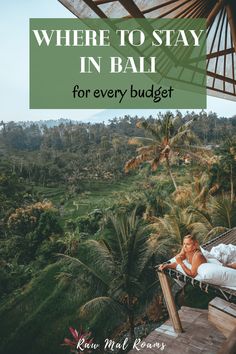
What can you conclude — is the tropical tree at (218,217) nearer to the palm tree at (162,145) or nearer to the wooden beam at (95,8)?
the palm tree at (162,145)

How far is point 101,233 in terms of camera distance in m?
10.1

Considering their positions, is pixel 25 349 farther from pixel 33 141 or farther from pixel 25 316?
pixel 33 141

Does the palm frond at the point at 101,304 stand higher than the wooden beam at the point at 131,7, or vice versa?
the wooden beam at the point at 131,7

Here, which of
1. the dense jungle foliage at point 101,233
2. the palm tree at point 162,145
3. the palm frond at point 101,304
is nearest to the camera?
the palm frond at point 101,304

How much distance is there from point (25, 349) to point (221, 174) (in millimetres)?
6605

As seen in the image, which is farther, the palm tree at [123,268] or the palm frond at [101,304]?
the palm tree at [123,268]

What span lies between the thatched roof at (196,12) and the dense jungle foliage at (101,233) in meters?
3.40

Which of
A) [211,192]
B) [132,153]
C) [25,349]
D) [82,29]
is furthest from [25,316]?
[132,153]

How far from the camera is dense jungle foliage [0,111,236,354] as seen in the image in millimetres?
5387

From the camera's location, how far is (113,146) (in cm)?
1992

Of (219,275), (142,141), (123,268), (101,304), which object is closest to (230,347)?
(219,275)

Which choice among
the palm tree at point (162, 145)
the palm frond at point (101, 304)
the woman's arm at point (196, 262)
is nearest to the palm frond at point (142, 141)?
the palm tree at point (162, 145)

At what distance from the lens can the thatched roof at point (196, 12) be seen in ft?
4.43

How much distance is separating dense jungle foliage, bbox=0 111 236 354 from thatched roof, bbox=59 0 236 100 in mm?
3402
